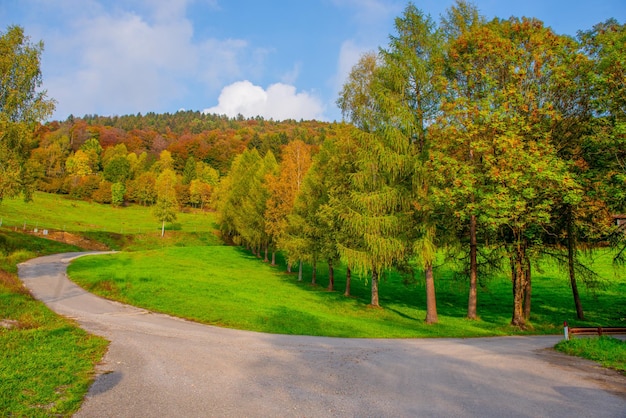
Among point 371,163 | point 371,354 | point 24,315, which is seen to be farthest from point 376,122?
point 24,315

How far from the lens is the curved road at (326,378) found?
720cm

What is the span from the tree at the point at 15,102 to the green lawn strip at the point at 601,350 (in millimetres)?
30624

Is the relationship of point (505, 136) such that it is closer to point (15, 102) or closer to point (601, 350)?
point (601, 350)

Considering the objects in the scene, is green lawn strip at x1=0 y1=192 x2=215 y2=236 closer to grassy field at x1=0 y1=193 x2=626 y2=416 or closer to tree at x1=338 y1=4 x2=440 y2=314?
grassy field at x1=0 y1=193 x2=626 y2=416

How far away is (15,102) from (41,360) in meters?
21.7

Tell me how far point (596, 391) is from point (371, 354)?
5988 mm

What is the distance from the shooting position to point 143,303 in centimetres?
2020

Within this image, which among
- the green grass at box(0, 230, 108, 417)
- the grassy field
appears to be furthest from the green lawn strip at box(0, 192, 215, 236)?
the green grass at box(0, 230, 108, 417)

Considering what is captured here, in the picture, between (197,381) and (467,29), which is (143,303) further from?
(467,29)

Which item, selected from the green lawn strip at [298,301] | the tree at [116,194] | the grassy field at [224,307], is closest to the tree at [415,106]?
the green lawn strip at [298,301]

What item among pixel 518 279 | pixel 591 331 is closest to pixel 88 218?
pixel 518 279

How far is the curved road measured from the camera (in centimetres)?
720

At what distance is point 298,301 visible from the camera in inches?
968

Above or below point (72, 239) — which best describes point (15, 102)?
above
